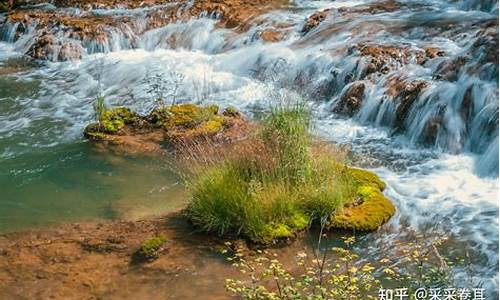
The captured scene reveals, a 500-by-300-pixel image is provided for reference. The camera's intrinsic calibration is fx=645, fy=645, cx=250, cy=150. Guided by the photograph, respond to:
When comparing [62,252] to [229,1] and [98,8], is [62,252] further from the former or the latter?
[98,8]

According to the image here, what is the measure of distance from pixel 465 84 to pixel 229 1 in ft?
33.2

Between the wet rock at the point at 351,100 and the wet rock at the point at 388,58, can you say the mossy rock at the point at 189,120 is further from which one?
the wet rock at the point at 388,58

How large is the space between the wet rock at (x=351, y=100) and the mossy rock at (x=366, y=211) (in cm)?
331

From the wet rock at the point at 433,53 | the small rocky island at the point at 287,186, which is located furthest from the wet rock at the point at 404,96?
the small rocky island at the point at 287,186

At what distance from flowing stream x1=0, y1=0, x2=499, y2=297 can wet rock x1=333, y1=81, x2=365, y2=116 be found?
0.30ft

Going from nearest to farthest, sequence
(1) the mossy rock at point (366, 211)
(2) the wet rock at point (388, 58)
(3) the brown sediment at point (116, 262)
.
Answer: (3) the brown sediment at point (116, 262), (1) the mossy rock at point (366, 211), (2) the wet rock at point (388, 58)

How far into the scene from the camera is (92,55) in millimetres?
17156

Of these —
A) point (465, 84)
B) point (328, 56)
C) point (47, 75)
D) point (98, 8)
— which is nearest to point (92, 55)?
point (47, 75)

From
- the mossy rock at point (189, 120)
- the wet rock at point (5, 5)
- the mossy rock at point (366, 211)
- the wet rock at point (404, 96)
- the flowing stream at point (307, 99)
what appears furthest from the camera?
the wet rock at point (5, 5)

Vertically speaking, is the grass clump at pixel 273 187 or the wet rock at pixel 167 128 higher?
the grass clump at pixel 273 187

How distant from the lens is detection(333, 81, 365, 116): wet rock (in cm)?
1145

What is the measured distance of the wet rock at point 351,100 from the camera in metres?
11.4

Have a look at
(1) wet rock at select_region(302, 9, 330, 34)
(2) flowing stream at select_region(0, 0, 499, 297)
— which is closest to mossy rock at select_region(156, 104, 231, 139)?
(2) flowing stream at select_region(0, 0, 499, 297)

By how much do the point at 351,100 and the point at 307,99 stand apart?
0.81m
